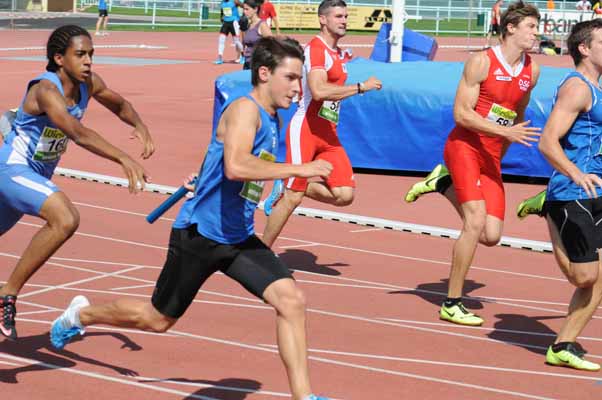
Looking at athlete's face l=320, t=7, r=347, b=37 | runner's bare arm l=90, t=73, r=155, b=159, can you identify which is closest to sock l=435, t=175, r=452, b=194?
athlete's face l=320, t=7, r=347, b=37

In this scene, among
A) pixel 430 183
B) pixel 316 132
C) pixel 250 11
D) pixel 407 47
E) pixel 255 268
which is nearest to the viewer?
pixel 255 268

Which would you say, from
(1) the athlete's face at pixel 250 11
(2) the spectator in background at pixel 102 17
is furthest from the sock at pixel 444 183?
(2) the spectator in background at pixel 102 17

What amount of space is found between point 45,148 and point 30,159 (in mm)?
101

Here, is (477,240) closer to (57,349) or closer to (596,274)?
(596,274)

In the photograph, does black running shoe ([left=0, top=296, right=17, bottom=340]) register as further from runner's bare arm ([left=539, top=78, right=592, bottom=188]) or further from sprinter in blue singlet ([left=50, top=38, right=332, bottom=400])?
runner's bare arm ([left=539, top=78, right=592, bottom=188])

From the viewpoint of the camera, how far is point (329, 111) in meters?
9.23

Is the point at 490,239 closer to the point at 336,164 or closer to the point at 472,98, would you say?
the point at 472,98

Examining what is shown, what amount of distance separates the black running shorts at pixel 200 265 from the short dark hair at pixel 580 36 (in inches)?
85.9

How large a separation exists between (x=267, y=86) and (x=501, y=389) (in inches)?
80.4

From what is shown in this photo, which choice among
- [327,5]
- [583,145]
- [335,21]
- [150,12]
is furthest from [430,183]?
[150,12]

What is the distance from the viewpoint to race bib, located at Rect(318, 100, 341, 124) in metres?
9.16

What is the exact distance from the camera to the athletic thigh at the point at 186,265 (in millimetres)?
5625

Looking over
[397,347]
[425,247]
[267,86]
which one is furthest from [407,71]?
[267,86]

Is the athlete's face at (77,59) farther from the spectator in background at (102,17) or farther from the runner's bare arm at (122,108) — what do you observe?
the spectator in background at (102,17)
